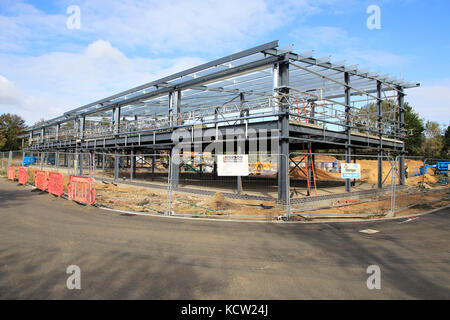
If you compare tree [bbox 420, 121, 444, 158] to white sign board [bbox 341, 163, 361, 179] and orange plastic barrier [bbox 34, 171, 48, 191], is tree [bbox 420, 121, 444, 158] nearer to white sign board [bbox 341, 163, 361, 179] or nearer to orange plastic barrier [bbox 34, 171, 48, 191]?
white sign board [bbox 341, 163, 361, 179]

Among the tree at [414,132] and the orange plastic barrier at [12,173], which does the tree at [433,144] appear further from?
the orange plastic barrier at [12,173]

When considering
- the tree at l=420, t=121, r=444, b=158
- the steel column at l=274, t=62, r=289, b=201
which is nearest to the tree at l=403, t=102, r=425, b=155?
the tree at l=420, t=121, r=444, b=158

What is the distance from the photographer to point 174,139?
16.5 meters

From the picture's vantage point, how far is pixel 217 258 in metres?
5.08

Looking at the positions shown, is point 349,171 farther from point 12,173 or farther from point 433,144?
point 433,144

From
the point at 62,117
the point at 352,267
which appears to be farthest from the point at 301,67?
the point at 62,117

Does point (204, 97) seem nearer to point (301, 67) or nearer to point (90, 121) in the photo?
point (301, 67)

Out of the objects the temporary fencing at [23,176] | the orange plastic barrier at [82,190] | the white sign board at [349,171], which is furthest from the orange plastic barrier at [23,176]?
the white sign board at [349,171]

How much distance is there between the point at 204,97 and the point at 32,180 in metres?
14.4

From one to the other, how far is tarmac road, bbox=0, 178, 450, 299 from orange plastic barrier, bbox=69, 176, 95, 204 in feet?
6.50

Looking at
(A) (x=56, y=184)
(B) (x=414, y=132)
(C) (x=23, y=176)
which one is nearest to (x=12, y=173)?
(C) (x=23, y=176)

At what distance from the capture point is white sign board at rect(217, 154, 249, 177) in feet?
33.4

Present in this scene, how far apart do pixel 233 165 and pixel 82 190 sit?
6326mm
